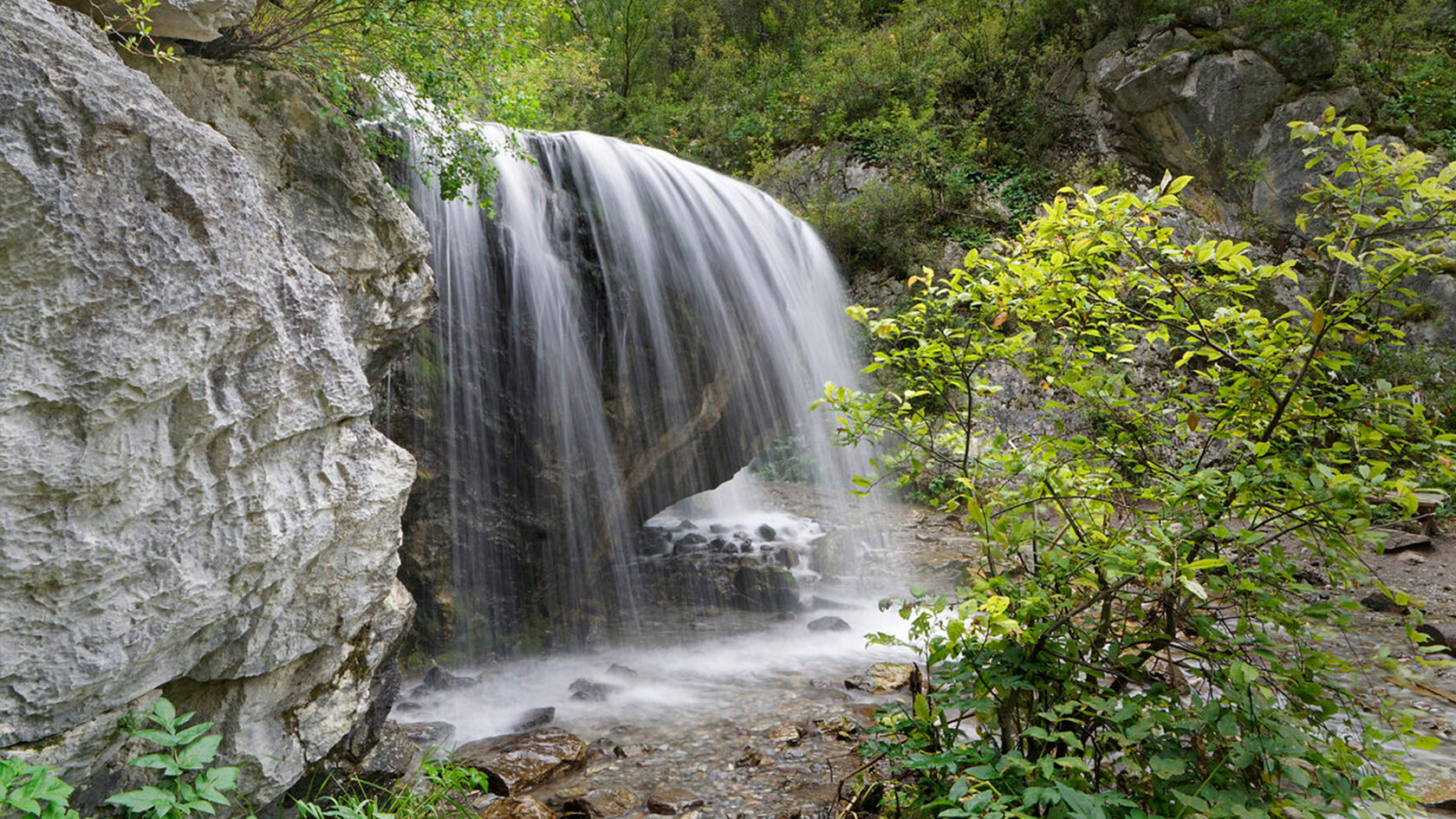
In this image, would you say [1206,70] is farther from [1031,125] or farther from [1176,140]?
[1031,125]

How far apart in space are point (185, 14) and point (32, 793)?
9.52 feet

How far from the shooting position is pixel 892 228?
13.4m

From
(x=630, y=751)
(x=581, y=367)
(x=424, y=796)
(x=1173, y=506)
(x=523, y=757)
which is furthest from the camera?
(x=581, y=367)

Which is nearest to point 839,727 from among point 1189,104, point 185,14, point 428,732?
point 428,732

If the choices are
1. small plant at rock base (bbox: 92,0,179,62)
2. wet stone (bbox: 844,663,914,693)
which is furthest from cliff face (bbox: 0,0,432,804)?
wet stone (bbox: 844,663,914,693)

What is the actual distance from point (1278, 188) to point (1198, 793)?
48.0ft

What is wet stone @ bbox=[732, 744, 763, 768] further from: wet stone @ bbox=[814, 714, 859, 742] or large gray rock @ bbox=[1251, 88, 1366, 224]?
large gray rock @ bbox=[1251, 88, 1366, 224]

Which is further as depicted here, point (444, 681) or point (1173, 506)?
point (444, 681)

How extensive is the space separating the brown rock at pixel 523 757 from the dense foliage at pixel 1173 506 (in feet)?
7.35

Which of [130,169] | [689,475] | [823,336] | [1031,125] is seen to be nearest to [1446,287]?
[1031,125]

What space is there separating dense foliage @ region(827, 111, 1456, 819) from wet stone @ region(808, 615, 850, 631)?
4218mm

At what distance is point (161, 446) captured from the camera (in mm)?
2314

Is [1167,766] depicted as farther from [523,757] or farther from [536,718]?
[536,718]

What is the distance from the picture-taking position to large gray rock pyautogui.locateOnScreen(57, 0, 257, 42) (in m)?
2.86
